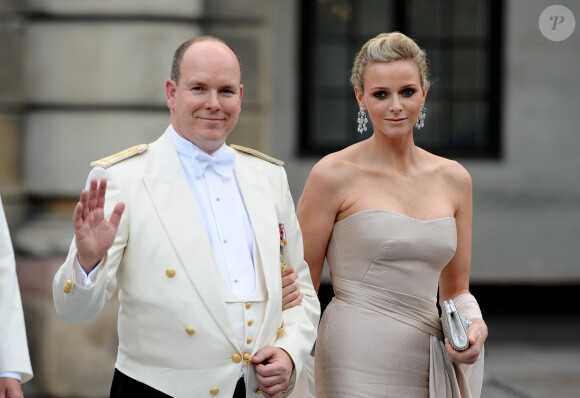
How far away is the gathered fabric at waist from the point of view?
3.45 meters

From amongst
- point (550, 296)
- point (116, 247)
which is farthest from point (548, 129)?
point (116, 247)

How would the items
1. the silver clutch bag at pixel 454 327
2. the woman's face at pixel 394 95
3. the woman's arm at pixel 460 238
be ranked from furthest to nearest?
the woman's arm at pixel 460 238, the woman's face at pixel 394 95, the silver clutch bag at pixel 454 327

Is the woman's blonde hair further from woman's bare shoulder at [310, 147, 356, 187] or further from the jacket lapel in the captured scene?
the jacket lapel

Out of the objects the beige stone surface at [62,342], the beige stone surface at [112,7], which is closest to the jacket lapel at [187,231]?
the beige stone surface at [62,342]

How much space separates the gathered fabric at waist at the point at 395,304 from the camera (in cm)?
345

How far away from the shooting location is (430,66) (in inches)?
414

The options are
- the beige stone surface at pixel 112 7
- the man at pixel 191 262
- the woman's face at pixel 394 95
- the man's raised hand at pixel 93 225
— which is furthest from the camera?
the beige stone surface at pixel 112 7

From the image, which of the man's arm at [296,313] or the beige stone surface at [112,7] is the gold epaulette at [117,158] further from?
the beige stone surface at [112,7]

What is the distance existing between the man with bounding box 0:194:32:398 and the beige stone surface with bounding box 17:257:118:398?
314cm

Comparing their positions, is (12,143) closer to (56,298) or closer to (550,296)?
(56,298)

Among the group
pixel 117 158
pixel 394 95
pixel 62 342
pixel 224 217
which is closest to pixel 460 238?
pixel 394 95

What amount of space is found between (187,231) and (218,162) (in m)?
0.25

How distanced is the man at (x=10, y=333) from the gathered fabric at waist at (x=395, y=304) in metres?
1.24

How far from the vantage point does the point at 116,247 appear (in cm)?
263
